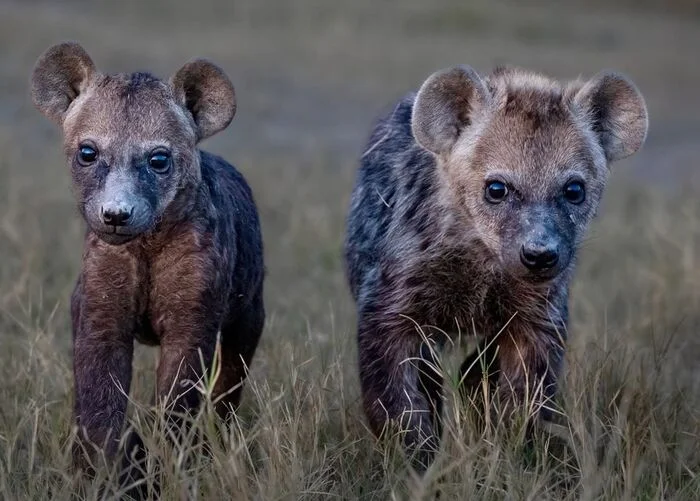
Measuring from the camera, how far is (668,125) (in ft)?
57.2

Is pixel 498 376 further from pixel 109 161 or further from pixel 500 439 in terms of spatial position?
pixel 109 161

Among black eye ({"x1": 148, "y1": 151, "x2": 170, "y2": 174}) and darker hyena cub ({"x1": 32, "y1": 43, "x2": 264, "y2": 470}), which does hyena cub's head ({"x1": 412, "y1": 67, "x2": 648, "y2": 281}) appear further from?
black eye ({"x1": 148, "y1": 151, "x2": 170, "y2": 174})

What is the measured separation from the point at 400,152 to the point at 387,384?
1.11 m

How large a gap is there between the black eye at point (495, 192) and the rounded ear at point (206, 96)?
94 cm

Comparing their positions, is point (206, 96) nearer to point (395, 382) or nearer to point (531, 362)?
point (395, 382)

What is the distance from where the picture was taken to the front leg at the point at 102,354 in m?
4.36

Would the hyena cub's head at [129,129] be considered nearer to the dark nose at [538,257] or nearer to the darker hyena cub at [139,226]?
the darker hyena cub at [139,226]

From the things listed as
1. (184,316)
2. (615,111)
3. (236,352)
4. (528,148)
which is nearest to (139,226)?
(184,316)

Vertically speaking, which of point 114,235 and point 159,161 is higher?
point 159,161

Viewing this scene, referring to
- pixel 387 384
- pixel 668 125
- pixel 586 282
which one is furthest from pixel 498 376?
pixel 668 125

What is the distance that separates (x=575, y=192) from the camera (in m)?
4.59

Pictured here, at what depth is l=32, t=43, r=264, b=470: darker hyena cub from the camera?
4359mm

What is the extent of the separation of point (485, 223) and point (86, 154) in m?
1.40

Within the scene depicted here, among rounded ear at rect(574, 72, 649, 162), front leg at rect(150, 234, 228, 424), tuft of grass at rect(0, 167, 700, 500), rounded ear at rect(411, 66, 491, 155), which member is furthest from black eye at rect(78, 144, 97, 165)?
rounded ear at rect(574, 72, 649, 162)
